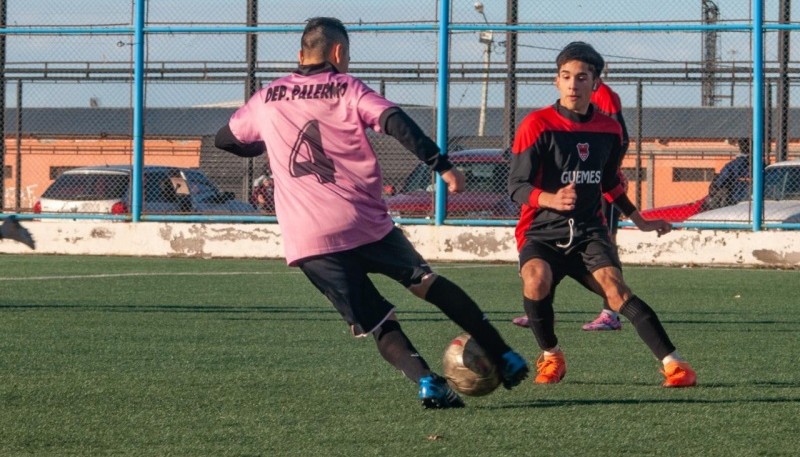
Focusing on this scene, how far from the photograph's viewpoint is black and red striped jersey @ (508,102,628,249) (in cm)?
618

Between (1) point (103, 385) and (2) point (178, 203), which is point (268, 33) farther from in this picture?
(1) point (103, 385)

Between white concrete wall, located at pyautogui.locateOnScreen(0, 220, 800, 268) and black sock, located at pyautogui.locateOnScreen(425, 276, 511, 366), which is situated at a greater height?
white concrete wall, located at pyautogui.locateOnScreen(0, 220, 800, 268)

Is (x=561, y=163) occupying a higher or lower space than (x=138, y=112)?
lower

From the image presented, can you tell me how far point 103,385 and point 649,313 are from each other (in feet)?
7.83

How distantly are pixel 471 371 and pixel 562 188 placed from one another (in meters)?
1.07

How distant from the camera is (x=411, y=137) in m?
4.95

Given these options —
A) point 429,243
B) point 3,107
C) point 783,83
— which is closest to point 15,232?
point 3,107

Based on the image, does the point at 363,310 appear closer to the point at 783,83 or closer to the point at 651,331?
the point at 651,331

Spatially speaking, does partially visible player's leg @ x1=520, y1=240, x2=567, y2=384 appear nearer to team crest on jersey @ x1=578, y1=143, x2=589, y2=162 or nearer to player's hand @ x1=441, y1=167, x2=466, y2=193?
team crest on jersey @ x1=578, y1=143, x2=589, y2=162

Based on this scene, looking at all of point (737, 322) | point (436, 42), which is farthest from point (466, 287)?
point (436, 42)

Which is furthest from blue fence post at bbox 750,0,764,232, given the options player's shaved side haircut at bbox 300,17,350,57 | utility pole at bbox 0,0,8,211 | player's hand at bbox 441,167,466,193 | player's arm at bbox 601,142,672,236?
player's hand at bbox 441,167,466,193

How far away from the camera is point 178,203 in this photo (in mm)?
16109

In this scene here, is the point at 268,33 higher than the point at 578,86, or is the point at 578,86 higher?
the point at 268,33

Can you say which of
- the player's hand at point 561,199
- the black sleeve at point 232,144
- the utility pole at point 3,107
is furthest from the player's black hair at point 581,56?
the utility pole at point 3,107
